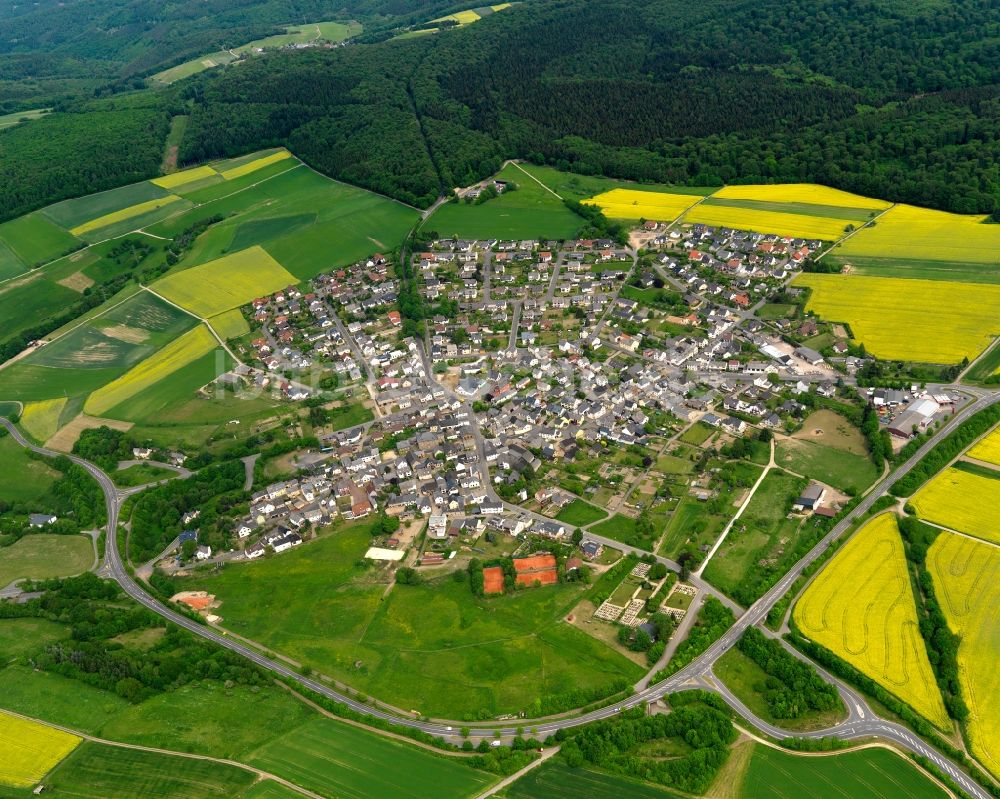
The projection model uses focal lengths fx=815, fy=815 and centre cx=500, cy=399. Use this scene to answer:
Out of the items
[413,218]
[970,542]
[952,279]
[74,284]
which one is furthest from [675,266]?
[74,284]

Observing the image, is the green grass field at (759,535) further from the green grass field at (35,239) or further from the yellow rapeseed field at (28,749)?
the green grass field at (35,239)

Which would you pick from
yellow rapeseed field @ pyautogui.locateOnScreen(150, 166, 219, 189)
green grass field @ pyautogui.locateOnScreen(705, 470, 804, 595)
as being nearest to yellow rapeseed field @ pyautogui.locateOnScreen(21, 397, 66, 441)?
yellow rapeseed field @ pyautogui.locateOnScreen(150, 166, 219, 189)

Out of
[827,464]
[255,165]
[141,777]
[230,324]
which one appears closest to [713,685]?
[827,464]

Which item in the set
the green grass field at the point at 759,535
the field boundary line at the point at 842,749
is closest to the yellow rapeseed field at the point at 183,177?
the green grass field at the point at 759,535

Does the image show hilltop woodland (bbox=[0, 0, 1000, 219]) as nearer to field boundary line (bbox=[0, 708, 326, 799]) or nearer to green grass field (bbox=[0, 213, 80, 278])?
green grass field (bbox=[0, 213, 80, 278])

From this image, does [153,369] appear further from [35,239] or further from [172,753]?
[172,753]

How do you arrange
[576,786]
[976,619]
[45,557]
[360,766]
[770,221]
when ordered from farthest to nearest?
[770,221], [45,557], [976,619], [360,766], [576,786]

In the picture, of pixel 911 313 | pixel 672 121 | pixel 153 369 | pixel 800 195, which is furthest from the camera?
pixel 672 121
